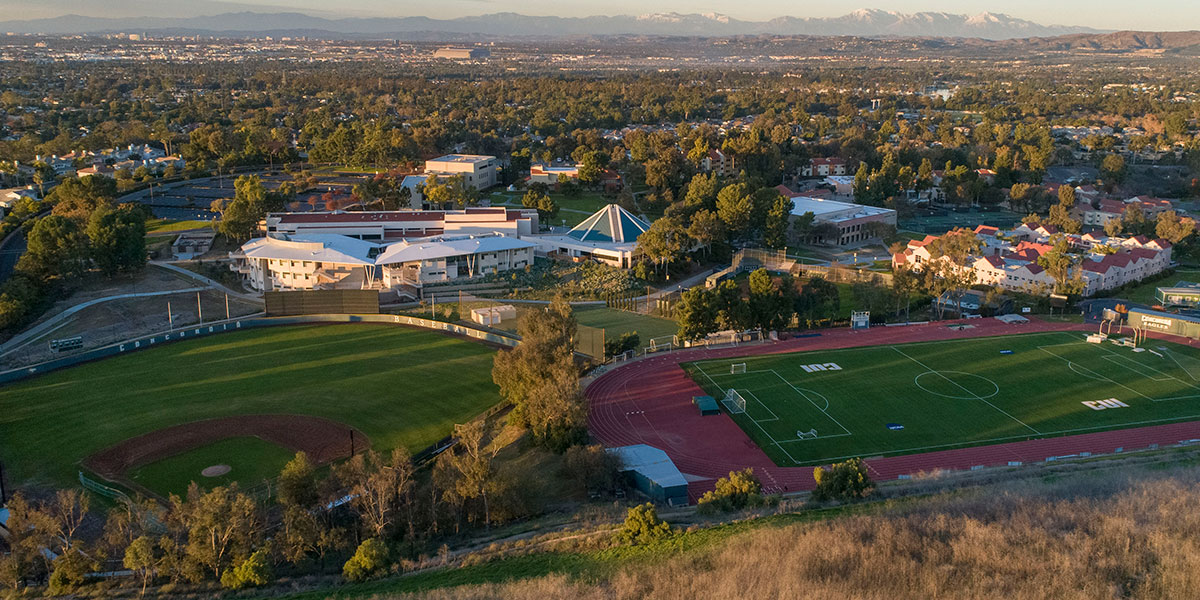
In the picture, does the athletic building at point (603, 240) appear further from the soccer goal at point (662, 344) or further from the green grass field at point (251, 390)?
the green grass field at point (251, 390)

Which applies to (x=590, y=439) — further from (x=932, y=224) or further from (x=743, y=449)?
(x=932, y=224)

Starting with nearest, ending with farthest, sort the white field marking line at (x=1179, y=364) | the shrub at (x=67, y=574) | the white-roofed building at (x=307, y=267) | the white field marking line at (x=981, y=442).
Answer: the shrub at (x=67, y=574) < the white field marking line at (x=981, y=442) < the white field marking line at (x=1179, y=364) < the white-roofed building at (x=307, y=267)

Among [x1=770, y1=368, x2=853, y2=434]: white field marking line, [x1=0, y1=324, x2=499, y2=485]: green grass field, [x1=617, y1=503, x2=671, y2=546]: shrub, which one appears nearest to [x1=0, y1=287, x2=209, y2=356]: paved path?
[x1=0, y1=324, x2=499, y2=485]: green grass field

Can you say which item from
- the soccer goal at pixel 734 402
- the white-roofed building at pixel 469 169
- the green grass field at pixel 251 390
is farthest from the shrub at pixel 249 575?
the white-roofed building at pixel 469 169

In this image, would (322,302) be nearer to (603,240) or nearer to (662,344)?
(662,344)

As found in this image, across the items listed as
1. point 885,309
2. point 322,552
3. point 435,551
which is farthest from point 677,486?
point 885,309

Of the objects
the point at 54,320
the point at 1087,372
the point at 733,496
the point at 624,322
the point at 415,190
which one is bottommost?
the point at 624,322

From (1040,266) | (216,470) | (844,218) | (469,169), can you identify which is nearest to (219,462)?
(216,470)
